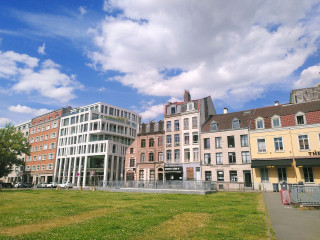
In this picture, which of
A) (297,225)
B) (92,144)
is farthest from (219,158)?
(92,144)

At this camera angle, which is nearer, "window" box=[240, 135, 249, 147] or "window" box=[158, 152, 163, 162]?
"window" box=[240, 135, 249, 147]

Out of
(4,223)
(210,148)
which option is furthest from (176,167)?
(4,223)

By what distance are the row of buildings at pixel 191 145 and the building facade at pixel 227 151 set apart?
157 millimetres

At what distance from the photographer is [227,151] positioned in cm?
4041

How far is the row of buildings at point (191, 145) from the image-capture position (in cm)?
3416

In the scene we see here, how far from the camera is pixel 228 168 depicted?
39719mm

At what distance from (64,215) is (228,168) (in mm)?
31387

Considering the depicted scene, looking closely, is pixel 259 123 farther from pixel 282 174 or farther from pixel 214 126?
pixel 282 174

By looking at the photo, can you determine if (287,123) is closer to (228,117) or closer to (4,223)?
(228,117)

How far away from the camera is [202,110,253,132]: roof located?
4091cm

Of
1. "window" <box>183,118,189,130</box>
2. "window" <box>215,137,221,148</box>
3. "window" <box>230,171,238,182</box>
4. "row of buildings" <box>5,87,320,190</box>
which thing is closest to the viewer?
"row of buildings" <box>5,87,320,190</box>

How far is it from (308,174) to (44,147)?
2967 inches

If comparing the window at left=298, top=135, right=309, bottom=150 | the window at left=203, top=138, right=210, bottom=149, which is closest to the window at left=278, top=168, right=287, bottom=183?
the window at left=298, top=135, right=309, bottom=150

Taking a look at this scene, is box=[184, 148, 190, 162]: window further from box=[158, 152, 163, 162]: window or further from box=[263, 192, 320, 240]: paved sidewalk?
box=[263, 192, 320, 240]: paved sidewalk
